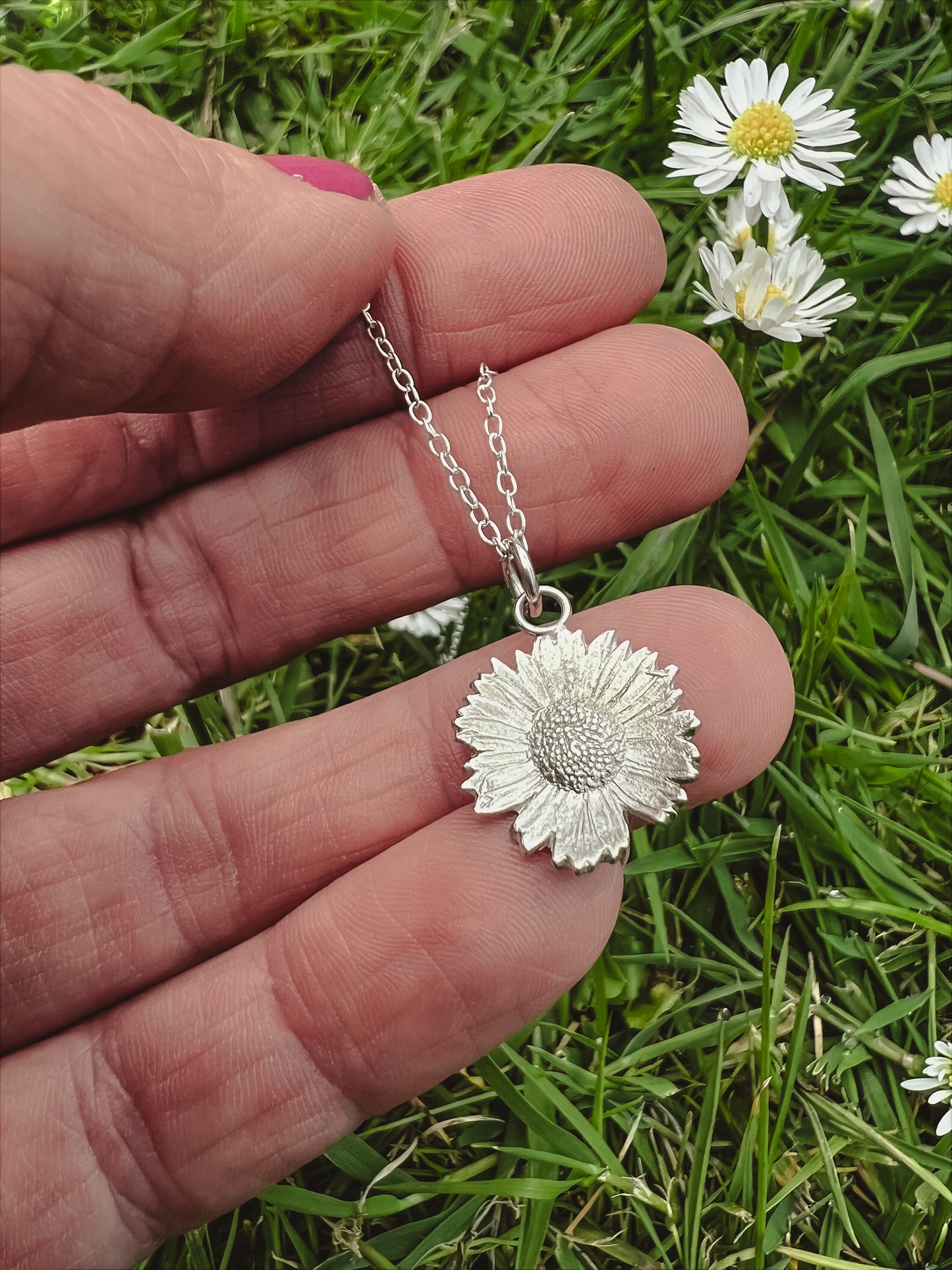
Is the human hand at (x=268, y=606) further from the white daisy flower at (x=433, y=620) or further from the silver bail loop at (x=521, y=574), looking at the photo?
the white daisy flower at (x=433, y=620)

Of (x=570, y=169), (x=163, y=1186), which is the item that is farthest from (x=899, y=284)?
(x=163, y=1186)

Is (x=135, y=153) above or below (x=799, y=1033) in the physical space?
above

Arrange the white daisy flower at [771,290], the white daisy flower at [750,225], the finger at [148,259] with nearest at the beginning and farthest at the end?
the finger at [148,259] → the white daisy flower at [771,290] → the white daisy flower at [750,225]

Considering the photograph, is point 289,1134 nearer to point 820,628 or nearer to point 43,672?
point 43,672

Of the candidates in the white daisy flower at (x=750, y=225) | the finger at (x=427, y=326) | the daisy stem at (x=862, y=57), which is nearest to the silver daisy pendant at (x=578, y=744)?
the finger at (x=427, y=326)

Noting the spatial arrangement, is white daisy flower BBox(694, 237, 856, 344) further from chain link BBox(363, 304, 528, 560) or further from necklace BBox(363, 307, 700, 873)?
necklace BBox(363, 307, 700, 873)
